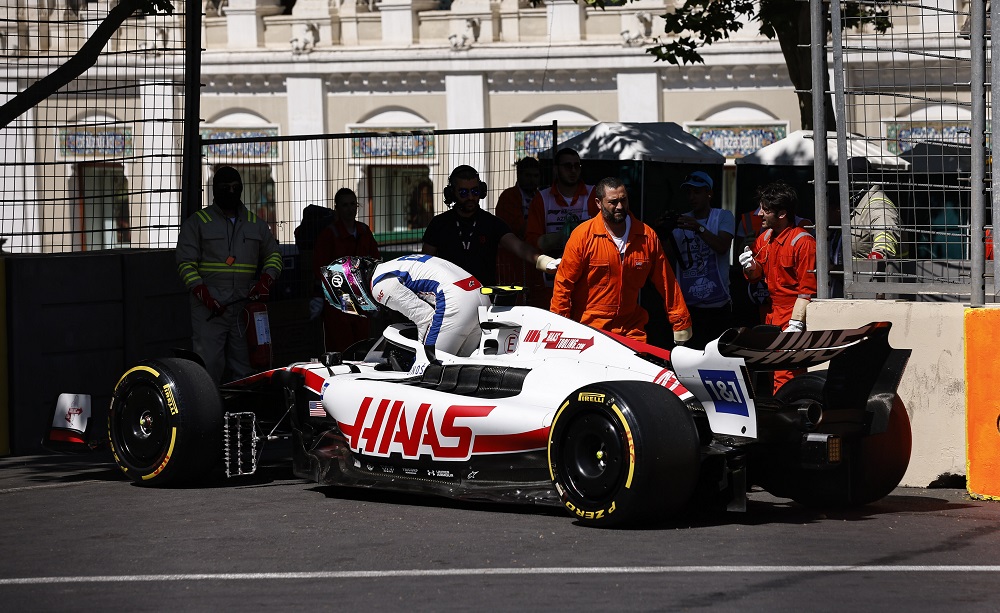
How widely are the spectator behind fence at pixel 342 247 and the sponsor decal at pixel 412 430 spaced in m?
4.11

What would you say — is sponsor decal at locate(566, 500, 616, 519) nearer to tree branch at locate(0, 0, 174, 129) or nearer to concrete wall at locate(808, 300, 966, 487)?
concrete wall at locate(808, 300, 966, 487)

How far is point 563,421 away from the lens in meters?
7.87

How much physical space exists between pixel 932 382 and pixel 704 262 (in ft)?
10.6

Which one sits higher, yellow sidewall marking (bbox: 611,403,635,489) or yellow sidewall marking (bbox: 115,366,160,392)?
yellow sidewall marking (bbox: 115,366,160,392)

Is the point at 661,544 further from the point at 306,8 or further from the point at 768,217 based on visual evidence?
the point at 306,8

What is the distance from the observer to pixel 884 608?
6.02m

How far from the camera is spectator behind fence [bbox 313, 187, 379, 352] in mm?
13078

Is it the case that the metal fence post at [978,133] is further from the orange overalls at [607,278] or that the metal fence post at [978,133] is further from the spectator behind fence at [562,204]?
the spectator behind fence at [562,204]

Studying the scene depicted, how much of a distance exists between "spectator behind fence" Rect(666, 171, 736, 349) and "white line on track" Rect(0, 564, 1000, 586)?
558 cm

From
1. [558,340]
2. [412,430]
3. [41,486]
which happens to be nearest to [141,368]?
[41,486]

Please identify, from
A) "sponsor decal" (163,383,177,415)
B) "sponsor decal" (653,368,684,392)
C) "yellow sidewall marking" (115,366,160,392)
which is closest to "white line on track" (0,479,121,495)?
"yellow sidewall marking" (115,366,160,392)

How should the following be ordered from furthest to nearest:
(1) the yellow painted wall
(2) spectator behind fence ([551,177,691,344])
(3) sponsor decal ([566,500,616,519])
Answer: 1. (2) spectator behind fence ([551,177,691,344])
2. (1) the yellow painted wall
3. (3) sponsor decal ([566,500,616,519])

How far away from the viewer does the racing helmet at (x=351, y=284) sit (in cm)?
962

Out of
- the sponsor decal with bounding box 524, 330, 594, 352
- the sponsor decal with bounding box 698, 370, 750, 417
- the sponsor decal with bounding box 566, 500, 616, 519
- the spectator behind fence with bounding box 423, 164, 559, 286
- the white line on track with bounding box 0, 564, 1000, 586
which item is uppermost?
the spectator behind fence with bounding box 423, 164, 559, 286
